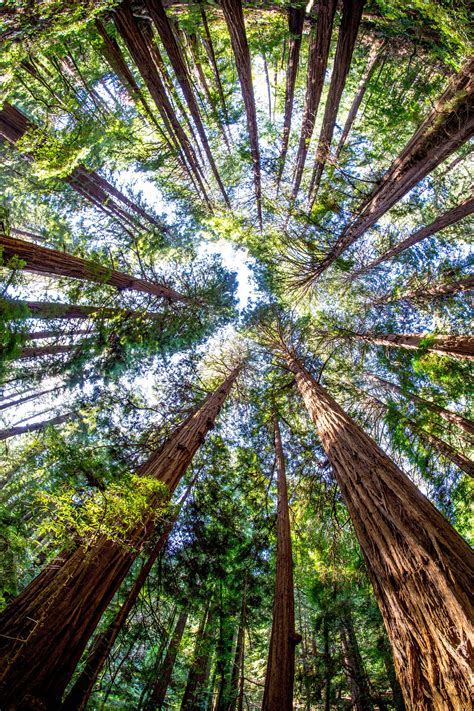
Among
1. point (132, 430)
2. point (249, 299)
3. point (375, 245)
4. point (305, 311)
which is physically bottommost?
point (132, 430)

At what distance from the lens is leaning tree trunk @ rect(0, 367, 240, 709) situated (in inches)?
62.5

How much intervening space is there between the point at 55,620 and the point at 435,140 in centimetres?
584

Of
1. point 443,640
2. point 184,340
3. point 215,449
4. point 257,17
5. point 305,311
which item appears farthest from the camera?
point 305,311

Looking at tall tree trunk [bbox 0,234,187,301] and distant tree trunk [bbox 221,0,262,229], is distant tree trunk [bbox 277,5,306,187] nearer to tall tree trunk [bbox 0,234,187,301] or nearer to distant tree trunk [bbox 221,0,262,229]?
distant tree trunk [bbox 221,0,262,229]

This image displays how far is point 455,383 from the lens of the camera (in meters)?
5.86

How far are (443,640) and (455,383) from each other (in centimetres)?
557

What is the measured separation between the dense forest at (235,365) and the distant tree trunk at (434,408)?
109 mm

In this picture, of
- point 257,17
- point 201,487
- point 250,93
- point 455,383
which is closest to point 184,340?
point 201,487

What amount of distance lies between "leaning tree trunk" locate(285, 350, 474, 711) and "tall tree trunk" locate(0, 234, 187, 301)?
3598 mm

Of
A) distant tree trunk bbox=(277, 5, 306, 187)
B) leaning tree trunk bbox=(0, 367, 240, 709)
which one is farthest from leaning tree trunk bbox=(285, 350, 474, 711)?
distant tree trunk bbox=(277, 5, 306, 187)

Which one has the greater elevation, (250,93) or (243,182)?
(243,182)

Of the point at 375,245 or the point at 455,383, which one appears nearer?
the point at 455,383

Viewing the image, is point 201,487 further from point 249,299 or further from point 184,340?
point 249,299

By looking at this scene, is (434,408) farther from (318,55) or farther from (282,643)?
(318,55)
